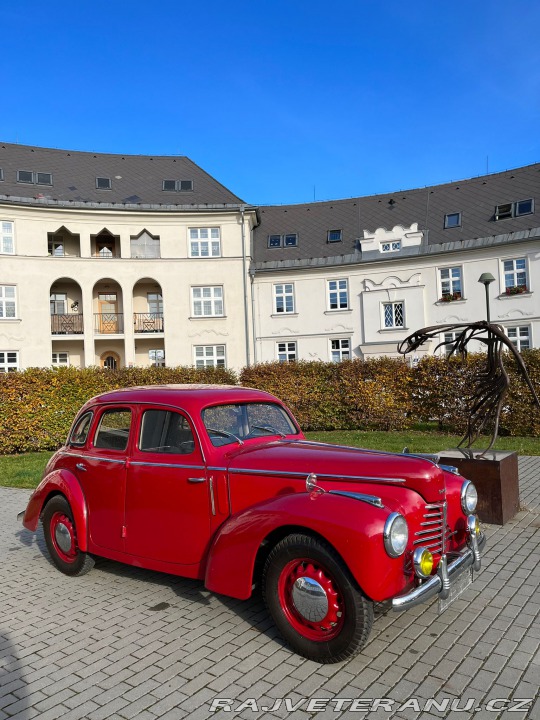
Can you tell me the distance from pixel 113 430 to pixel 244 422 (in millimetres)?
1303

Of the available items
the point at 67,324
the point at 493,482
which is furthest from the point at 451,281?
the point at 493,482

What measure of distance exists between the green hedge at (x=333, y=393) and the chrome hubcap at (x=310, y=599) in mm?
10358

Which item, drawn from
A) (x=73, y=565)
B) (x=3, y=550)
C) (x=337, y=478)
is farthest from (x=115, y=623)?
(x=3, y=550)

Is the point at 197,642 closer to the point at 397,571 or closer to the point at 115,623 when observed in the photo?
the point at 115,623

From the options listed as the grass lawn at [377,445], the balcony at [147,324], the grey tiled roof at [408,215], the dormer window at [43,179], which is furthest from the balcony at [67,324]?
the grass lawn at [377,445]

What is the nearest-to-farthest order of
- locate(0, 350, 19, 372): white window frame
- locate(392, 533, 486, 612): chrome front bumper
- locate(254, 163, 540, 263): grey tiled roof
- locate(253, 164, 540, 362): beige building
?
locate(392, 533, 486, 612): chrome front bumper < locate(253, 164, 540, 362): beige building < locate(0, 350, 19, 372): white window frame < locate(254, 163, 540, 263): grey tiled roof

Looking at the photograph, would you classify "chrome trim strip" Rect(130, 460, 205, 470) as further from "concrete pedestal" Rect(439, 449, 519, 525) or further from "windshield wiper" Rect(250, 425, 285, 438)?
"concrete pedestal" Rect(439, 449, 519, 525)

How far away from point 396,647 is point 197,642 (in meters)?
1.41

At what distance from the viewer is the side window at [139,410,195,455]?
4.52 m

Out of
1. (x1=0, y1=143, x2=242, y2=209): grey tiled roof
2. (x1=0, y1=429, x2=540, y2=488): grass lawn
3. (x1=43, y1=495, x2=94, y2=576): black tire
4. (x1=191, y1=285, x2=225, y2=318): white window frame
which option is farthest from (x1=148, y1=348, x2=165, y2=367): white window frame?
(x1=43, y1=495, x2=94, y2=576): black tire

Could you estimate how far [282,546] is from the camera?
11.8 ft

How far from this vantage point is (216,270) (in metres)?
29.9

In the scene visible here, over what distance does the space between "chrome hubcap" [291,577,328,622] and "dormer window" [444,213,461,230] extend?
28.7 metres

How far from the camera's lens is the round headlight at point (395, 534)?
10.8 ft
